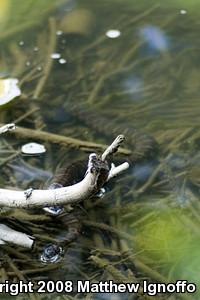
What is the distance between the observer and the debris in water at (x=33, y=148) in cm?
318

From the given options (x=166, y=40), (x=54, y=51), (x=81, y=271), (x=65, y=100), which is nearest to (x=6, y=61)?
(x=54, y=51)

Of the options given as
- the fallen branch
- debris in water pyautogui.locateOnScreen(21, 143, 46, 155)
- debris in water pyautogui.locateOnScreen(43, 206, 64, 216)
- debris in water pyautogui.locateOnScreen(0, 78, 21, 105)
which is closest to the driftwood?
the fallen branch

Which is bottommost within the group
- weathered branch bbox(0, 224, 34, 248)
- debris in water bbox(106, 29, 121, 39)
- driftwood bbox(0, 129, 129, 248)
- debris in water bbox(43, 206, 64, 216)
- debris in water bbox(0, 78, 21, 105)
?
weathered branch bbox(0, 224, 34, 248)

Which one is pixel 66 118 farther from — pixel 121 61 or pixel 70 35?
pixel 70 35

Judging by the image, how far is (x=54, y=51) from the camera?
13.2 feet

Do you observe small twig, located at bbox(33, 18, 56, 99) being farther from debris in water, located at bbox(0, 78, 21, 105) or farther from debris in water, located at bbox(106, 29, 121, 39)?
debris in water, located at bbox(106, 29, 121, 39)

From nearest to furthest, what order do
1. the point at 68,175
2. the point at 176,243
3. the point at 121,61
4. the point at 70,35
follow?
the point at 176,243 → the point at 68,175 → the point at 121,61 → the point at 70,35

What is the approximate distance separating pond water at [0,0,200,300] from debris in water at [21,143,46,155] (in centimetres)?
4

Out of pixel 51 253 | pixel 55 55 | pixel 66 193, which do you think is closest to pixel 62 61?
pixel 55 55

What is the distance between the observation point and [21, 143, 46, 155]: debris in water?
10.4ft

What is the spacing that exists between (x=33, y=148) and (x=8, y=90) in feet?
1.85

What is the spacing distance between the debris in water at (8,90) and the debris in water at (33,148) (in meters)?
0.43

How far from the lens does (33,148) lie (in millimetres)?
3201

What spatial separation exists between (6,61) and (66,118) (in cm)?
78
